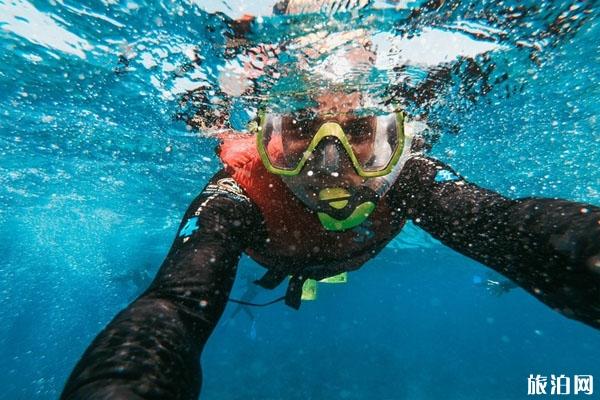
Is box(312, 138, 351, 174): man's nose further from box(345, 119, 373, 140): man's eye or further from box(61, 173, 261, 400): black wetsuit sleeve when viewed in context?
box(61, 173, 261, 400): black wetsuit sleeve

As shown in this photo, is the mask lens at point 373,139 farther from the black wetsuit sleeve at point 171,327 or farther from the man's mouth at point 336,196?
the black wetsuit sleeve at point 171,327

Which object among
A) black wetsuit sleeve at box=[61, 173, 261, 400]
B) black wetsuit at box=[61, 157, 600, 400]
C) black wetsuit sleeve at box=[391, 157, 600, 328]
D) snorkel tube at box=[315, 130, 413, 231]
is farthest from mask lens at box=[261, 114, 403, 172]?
black wetsuit sleeve at box=[61, 173, 261, 400]

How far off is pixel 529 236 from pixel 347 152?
72.8 inches

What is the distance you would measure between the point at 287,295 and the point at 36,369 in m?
59.7

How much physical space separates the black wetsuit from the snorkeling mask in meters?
0.67

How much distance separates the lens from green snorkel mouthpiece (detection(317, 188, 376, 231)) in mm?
3483

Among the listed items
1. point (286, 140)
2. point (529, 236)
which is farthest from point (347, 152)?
point (529, 236)

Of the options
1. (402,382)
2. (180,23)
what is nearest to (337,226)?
(180,23)

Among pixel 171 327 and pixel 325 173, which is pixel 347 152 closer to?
pixel 325 173

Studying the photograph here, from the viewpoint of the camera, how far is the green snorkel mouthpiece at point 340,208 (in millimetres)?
3483

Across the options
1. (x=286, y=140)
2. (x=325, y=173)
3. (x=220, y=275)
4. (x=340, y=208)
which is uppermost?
(x=286, y=140)

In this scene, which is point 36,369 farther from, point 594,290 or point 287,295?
point 594,290

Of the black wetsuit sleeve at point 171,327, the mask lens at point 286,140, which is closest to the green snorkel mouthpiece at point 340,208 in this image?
the mask lens at point 286,140

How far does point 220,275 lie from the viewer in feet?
7.77
